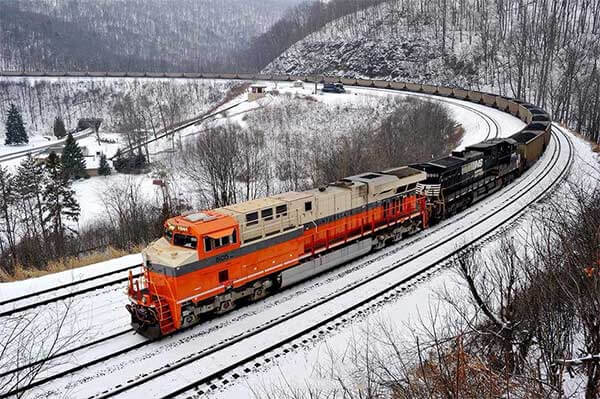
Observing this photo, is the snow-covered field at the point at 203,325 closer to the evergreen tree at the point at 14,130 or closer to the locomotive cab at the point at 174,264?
the locomotive cab at the point at 174,264

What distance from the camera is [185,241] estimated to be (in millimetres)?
13961

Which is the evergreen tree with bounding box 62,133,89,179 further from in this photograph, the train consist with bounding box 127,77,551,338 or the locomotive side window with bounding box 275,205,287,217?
the locomotive side window with bounding box 275,205,287,217

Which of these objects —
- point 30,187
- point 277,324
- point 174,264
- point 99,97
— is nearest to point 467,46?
point 99,97

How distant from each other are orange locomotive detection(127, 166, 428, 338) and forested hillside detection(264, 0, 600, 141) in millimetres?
63954

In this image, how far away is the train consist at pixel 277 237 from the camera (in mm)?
13641

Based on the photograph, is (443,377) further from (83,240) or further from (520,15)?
(520,15)

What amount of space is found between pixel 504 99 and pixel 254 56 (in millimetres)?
105294

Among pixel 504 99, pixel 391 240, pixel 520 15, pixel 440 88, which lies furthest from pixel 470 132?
pixel 520 15

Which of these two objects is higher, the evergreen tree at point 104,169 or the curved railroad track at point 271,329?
the curved railroad track at point 271,329

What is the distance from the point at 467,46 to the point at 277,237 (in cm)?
8910

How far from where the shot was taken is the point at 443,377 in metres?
7.06

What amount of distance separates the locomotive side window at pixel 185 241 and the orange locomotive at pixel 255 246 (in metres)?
0.03

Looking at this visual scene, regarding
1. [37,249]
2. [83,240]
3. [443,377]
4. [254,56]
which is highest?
[254,56]

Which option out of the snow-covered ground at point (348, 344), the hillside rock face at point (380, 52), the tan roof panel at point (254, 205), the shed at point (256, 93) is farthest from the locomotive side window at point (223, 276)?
the hillside rock face at point (380, 52)
